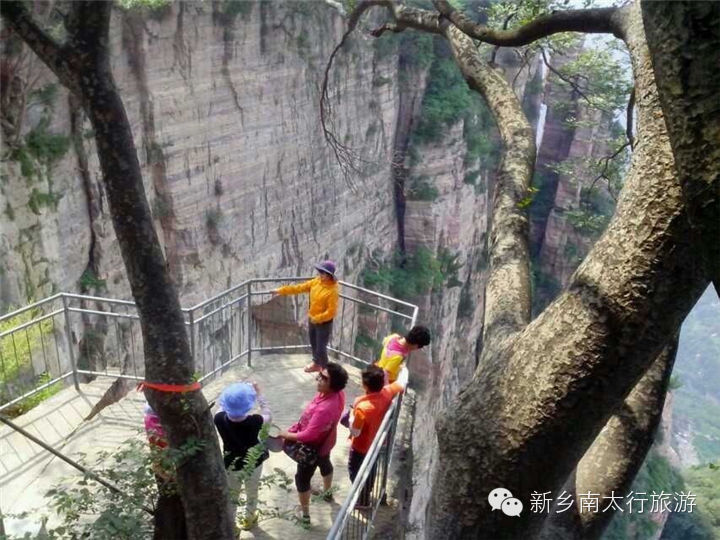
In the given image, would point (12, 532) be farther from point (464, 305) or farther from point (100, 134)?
point (464, 305)

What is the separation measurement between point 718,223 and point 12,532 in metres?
3.60

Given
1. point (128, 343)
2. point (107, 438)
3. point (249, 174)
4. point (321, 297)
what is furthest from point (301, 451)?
point (249, 174)

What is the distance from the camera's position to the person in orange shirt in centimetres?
367

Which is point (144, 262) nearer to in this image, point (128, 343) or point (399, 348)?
point (399, 348)

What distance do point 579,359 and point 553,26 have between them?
1.59 metres

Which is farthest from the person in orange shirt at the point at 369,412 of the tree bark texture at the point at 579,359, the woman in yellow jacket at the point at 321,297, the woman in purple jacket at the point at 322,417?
the tree bark texture at the point at 579,359

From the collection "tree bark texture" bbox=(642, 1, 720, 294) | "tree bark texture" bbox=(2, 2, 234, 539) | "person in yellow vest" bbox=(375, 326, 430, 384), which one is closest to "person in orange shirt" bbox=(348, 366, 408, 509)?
"person in yellow vest" bbox=(375, 326, 430, 384)

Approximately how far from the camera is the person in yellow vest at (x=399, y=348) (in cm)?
454

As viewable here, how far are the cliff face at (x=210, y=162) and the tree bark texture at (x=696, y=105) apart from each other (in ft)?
24.2

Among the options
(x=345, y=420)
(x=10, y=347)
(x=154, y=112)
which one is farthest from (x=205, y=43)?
(x=345, y=420)

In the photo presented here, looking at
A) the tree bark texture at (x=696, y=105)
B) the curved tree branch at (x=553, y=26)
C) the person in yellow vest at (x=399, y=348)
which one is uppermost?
the curved tree branch at (x=553, y=26)

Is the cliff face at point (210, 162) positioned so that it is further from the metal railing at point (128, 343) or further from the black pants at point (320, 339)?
the black pants at point (320, 339)

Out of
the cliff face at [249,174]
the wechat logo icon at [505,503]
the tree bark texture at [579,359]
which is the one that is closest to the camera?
the tree bark texture at [579,359]

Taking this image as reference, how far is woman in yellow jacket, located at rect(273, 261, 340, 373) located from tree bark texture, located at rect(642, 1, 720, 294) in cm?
383
